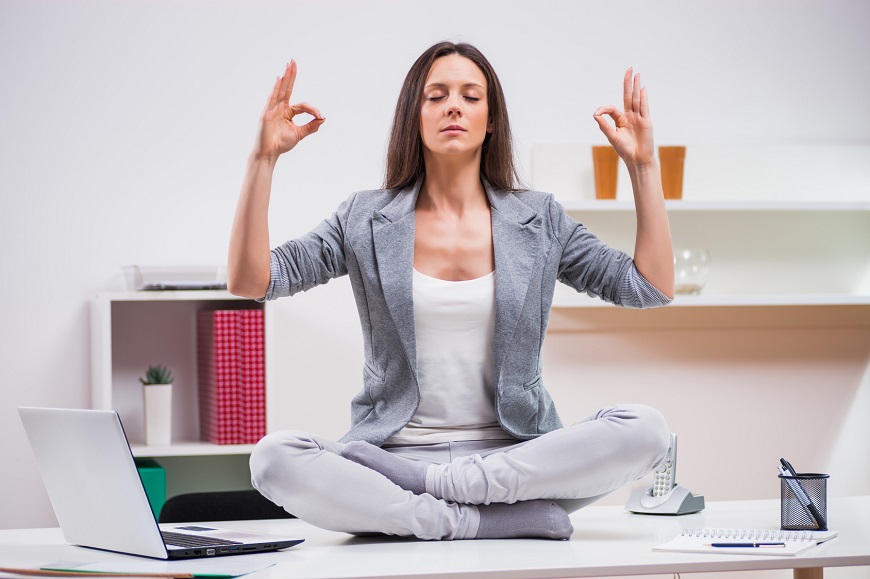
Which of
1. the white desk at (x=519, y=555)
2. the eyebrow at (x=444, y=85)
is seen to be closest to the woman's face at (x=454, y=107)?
the eyebrow at (x=444, y=85)

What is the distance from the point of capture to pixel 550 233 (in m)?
1.94

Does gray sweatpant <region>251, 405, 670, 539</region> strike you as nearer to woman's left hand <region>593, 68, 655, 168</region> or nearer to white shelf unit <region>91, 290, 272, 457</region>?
woman's left hand <region>593, 68, 655, 168</region>

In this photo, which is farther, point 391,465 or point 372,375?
point 372,375

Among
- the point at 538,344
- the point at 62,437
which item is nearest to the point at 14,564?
the point at 62,437

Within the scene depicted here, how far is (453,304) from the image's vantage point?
186 centimetres

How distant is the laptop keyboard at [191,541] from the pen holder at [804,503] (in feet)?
2.88

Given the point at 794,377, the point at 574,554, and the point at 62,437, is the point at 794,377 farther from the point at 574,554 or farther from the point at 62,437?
the point at 62,437

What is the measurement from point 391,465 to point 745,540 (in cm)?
54


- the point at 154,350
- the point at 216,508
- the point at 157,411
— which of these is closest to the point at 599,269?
the point at 216,508

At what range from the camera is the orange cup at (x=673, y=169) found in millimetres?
3086

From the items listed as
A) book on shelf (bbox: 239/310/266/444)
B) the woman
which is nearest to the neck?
the woman

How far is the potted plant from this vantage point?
2.80m

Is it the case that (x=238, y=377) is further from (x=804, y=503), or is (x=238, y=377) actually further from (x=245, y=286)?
(x=804, y=503)

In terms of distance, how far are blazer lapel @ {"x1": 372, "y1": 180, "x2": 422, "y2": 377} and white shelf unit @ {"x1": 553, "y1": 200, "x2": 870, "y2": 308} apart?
127cm
